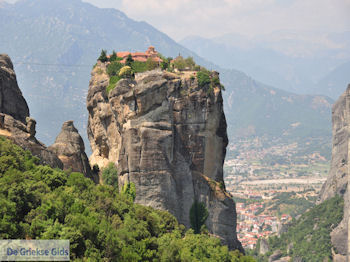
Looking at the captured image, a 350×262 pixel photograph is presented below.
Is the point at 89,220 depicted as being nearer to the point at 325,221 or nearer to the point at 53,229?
the point at 53,229

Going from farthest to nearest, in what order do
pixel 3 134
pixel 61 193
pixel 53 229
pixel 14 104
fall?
pixel 14 104 → pixel 3 134 → pixel 61 193 → pixel 53 229

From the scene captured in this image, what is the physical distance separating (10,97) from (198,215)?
22.2 metres

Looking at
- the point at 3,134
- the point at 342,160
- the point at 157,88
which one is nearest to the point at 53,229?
the point at 3,134

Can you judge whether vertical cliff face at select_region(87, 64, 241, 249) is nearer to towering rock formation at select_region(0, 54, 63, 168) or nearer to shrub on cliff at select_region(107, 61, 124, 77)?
shrub on cliff at select_region(107, 61, 124, 77)

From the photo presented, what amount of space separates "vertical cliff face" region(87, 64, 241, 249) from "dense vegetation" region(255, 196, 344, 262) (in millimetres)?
47191

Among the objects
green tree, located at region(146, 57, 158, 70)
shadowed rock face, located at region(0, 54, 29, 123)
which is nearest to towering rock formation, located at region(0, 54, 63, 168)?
shadowed rock face, located at region(0, 54, 29, 123)

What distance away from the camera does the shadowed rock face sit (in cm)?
4388

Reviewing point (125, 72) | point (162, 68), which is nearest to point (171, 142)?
point (125, 72)

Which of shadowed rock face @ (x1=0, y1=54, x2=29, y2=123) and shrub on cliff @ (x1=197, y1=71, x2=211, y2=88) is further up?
shrub on cliff @ (x1=197, y1=71, x2=211, y2=88)

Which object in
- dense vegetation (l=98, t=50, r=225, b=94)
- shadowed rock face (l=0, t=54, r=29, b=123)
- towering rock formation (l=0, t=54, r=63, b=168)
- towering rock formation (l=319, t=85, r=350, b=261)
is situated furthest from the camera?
towering rock formation (l=319, t=85, r=350, b=261)

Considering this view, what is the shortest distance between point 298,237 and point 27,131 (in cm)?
8287

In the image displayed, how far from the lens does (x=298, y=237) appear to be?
355 ft

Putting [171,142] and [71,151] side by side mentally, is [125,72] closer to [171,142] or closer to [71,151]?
[171,142]

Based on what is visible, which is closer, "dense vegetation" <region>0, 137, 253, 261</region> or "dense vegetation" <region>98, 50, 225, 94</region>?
"dense vegetation" <region>0, 137, 253, 261</region>
